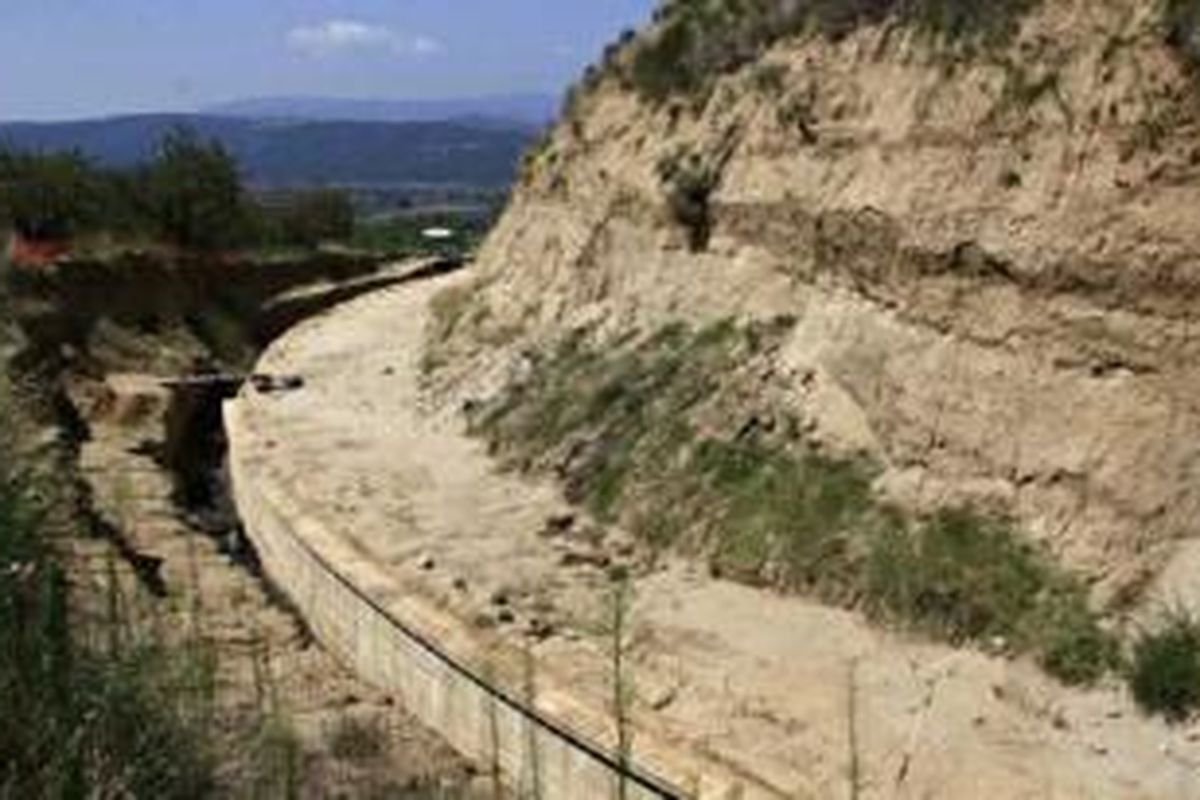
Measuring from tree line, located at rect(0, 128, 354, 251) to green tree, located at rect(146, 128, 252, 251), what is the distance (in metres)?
0.02

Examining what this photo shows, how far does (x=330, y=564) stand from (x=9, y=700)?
1551cm

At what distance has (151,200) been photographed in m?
50.8

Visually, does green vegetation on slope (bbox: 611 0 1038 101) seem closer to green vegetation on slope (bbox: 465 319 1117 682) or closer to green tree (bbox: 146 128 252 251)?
green vegetation on slope (bbox: 465 319 1117 682)

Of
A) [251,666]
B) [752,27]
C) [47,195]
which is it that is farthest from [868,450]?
[47,195]

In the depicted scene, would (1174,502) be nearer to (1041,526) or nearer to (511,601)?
(1041,526)

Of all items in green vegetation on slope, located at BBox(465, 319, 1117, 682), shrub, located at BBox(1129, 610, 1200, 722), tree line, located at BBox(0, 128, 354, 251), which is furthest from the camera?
tree line, located at BBox(0, 128, 354, 251)

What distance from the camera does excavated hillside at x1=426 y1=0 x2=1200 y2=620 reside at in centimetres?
1650

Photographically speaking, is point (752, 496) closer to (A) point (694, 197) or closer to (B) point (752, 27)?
(A) point (694, 197)

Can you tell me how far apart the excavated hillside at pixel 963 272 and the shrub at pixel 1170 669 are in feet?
2.03

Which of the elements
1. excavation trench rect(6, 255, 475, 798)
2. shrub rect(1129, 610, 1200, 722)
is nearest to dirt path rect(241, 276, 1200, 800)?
shrub rect(1129, 610, 1200, 722)

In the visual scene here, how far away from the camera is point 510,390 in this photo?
91.0 ft

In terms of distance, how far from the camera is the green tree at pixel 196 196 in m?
51.0

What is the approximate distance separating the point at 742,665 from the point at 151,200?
36188 millimetres

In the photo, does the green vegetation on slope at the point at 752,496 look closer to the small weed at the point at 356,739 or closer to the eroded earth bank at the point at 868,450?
the eroded earth bank at the point at 868,450
